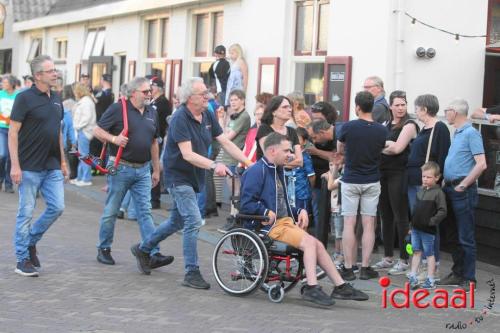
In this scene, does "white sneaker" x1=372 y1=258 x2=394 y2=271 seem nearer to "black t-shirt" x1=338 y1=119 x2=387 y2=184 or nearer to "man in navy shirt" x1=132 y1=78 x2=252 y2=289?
"black t-shirt" x1=338 y1=119 x2=387 y2=184

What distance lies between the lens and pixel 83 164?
17625 mm

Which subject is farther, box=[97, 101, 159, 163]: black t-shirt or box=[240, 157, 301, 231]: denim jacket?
box=[97, 101, 159, 163]: black t-shirt

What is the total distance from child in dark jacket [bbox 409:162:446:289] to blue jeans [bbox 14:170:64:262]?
11.3ft

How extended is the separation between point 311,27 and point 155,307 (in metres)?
7.68

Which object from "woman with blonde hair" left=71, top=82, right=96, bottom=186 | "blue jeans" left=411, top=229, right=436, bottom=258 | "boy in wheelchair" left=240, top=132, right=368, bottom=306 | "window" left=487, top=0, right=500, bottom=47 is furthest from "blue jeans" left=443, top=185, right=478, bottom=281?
"woman with blonde hair" left=71, top=82, right=96, bottom=186

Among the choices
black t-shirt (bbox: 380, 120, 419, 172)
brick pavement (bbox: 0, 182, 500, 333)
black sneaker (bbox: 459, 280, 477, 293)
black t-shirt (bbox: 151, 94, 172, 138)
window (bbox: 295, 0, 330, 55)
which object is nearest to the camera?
brick pavement (bbox: 0, 182, 500, 333)

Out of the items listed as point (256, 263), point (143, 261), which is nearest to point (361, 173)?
point (256, 263)

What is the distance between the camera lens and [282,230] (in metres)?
8.30

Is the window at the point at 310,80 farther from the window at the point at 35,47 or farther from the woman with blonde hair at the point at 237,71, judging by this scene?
the window at the point at 35,47

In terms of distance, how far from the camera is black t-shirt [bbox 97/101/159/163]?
9.66 metres

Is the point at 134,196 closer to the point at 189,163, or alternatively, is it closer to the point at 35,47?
the point at 189,163

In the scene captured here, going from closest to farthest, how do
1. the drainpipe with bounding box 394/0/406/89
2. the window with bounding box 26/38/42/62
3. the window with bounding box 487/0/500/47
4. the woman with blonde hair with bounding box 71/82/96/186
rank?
the drainpipe with bounding box 394/0/406/89 < the window with bounding box 487/0/500/47 < the woman with blonde hair with bounding box 71/82/96/186 < the window with bounding box 26/38/42/62

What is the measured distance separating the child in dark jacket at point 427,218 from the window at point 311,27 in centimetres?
534

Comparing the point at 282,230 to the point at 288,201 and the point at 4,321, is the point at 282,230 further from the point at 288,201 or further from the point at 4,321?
the point at 4,321
